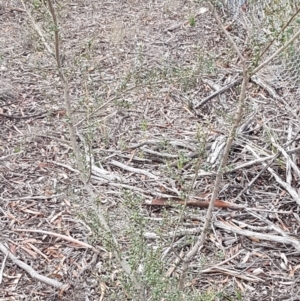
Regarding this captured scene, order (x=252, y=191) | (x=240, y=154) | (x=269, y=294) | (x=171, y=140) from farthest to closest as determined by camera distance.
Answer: (x=171, y=140)
(x=240, y=154)
(x=252, y=191)
(x=269, y=294)

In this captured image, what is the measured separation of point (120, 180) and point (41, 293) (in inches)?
29.8

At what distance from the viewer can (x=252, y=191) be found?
254 centimetres

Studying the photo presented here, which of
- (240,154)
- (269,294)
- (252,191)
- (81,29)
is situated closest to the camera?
(269,294)

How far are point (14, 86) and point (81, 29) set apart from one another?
3.68ft

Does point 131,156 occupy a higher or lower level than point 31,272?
lower

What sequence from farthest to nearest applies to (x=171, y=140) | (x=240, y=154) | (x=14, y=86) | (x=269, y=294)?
(x=14, y=86)
(x=171, y=140)
(x=240, y=154)
(x=269, y=294)

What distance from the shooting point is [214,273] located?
2.12 metres

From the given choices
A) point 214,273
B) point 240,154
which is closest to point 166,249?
point 214,273

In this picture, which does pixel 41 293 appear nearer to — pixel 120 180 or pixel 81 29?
pixel 120 180

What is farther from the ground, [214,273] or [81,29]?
[214,273]

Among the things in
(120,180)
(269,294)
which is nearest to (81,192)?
(120,180)

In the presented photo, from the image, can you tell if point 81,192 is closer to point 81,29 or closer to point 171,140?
point 171,140

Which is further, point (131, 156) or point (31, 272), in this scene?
point (131, 156)

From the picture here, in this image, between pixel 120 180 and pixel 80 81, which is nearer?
pixel 120 180
